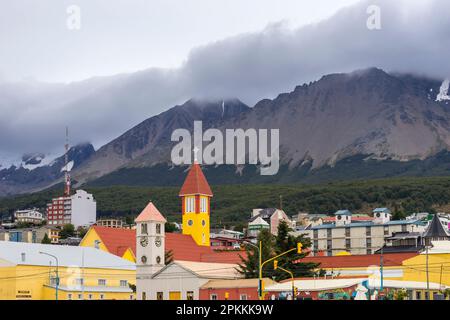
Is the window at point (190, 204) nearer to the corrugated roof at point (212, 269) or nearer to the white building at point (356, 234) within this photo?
the corrugated roof at point (212, 269)

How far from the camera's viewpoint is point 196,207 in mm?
132750

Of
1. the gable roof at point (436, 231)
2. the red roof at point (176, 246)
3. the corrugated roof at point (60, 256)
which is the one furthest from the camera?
the gable roof at point (436, 231)

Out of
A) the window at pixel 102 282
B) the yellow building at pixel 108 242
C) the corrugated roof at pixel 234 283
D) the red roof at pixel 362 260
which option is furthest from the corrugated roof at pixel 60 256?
the red roof at pixel 362 260

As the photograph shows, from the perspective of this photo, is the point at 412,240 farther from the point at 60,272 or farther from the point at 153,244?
the point at 60,272

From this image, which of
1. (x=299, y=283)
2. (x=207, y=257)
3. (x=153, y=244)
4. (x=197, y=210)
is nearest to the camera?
(x=299, y=283)

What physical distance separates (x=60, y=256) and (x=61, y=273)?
14.3ft

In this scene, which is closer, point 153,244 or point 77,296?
point 77,296

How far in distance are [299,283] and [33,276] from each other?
2687 cm

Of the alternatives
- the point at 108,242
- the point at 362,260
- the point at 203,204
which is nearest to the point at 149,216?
the point at 108,242

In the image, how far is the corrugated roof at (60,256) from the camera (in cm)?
8719

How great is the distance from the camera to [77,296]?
86250mm

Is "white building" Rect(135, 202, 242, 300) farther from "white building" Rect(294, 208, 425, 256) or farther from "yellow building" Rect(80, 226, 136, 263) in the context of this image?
"white building" Rect(294, 208, 425, 256)

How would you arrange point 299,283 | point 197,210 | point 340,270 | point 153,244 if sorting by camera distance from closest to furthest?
point 299,283 < point 153,244 < point 340,270 < point 197,210
